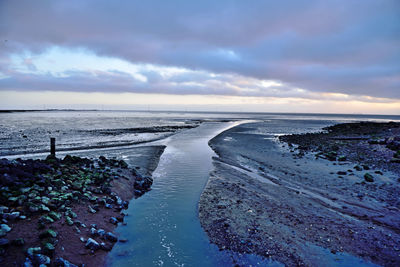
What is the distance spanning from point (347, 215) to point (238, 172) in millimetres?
7372

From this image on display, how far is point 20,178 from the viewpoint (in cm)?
935

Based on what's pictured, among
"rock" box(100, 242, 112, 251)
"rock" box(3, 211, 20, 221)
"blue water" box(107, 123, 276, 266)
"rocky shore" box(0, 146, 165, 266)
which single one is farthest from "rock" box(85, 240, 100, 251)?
"rock" box(3, 211, 20, 221)

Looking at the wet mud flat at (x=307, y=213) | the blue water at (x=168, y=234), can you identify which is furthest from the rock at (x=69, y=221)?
the wet mud flat at (x=307, y=213)

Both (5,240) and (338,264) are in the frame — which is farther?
(338,264)

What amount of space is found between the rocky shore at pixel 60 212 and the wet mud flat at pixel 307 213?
12.3 ft

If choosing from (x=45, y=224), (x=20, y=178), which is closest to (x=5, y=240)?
(x=45, y=224)

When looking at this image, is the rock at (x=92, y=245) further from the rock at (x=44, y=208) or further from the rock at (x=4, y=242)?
the rock at (x=44, y=208)

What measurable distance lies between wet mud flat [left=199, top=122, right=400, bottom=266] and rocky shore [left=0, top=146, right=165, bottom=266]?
375 centimetres

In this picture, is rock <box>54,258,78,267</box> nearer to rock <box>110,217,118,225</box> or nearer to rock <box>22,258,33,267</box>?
rock <box>22,258,33,267</box>

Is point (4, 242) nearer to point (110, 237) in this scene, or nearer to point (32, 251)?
point (32, 251)

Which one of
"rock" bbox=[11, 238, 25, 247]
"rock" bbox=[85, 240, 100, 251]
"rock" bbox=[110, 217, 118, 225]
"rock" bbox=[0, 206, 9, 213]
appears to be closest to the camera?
"rock" bbox=[11, 238, 25, 247]

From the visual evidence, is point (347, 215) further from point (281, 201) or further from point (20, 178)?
point (20, 178)

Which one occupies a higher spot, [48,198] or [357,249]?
[48,198]

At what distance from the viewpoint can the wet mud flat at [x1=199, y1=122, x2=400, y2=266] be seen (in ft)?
22.0
